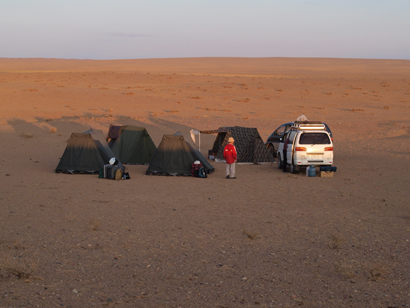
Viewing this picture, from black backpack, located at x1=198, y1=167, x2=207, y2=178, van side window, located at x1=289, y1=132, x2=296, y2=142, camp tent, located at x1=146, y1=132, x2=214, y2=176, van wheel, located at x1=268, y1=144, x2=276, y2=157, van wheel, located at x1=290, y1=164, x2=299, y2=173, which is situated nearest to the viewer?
black backpack, located at x1=198, y1=167, x2=207, y2=178

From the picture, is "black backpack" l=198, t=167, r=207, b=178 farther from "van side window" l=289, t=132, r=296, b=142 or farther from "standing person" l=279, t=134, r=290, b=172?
"van side window" l=289, t=132, r=296, b=142

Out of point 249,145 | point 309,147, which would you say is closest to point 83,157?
point 249,145

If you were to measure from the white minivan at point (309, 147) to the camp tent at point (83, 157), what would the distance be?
21.1ft

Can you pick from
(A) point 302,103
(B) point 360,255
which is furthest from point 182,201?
(A) point 302,103

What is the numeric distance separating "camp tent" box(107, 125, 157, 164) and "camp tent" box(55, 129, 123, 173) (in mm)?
2541

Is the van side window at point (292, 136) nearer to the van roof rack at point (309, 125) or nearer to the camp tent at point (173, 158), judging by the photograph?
the van roof rack at point (309, 125)

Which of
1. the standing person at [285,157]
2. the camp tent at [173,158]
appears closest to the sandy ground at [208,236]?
the standing person at [285,157]

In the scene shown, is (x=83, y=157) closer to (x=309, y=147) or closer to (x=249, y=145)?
(x=249, y=145)

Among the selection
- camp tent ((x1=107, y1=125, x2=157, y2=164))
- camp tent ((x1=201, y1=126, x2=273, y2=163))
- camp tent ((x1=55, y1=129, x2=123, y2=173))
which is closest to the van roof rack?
camp tent ((x1=201, y1=126, x2=273, y2=163))

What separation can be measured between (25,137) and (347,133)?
18.8 meters

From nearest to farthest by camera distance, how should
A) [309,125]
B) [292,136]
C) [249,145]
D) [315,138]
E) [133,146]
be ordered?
[315,138]
[309,125]
[292,136]
[133,146]
[249,145]

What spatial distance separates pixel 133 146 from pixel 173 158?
3227 mm

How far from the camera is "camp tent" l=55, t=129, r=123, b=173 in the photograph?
615 inches

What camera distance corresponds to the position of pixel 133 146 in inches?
728
